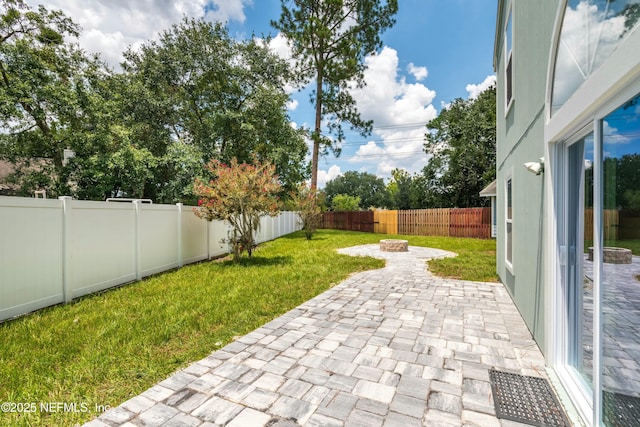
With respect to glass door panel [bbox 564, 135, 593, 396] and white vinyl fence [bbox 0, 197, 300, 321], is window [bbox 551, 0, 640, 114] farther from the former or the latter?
white vinyl fence [bbox 0, 197, 300, 321]

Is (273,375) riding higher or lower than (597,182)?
lower

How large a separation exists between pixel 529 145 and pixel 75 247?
6.55m

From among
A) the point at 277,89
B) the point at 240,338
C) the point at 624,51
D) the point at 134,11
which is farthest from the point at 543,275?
the point at 277,89

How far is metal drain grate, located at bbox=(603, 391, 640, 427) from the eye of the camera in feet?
4.86

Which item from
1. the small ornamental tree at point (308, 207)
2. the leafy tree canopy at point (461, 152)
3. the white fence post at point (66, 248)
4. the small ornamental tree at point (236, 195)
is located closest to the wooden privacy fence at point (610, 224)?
the white fence post at point (66, 248)

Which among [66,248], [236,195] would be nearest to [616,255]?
[66,248]

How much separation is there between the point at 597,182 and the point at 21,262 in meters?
6.07

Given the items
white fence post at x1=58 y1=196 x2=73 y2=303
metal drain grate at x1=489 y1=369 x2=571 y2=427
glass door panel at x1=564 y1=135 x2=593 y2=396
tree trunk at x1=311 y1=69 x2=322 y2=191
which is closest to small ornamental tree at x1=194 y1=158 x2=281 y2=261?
white fence post at x1=58 y1=196 x2=73 y2=303

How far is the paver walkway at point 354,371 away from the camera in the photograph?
200 cm

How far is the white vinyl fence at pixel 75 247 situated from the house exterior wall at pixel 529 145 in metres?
6.17

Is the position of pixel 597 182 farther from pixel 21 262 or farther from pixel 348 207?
pixel 348 207

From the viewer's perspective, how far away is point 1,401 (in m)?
2.14

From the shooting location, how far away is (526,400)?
2.16 m

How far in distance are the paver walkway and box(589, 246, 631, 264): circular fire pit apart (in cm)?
124
